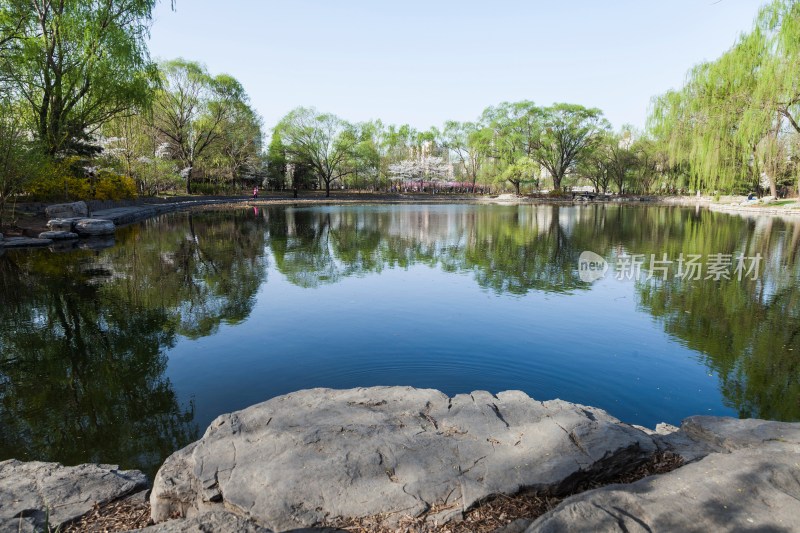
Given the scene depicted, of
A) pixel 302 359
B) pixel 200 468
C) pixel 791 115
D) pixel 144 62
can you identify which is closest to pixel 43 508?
pixel 200 468

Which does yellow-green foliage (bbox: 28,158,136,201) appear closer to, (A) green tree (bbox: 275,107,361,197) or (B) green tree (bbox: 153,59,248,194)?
(B) green tree (bbox: 153,59,248,194)

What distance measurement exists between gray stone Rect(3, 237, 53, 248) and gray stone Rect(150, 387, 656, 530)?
54.8ft

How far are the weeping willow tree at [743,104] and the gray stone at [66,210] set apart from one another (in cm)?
3277

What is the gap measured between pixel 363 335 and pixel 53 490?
4448 millimetres

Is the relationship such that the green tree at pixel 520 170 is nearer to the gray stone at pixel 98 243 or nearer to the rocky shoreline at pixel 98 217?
the rocky shoreline at pixel 98 217

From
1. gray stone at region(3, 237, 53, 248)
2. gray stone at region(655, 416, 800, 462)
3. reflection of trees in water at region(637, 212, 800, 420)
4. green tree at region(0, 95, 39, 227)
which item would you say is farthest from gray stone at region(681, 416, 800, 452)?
green tree at region(0, 95, 39, 227)

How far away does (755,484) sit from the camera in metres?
2.67

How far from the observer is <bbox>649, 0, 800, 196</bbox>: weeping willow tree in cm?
2392

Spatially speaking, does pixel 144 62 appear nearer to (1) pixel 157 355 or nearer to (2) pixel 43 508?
(1) pixel 157 355

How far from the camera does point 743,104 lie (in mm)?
26828

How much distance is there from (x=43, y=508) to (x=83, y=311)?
6443mm

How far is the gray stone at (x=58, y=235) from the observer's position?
56.4 ft

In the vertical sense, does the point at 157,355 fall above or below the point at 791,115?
below

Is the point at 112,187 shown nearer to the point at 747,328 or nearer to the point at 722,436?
the point at 747,328
